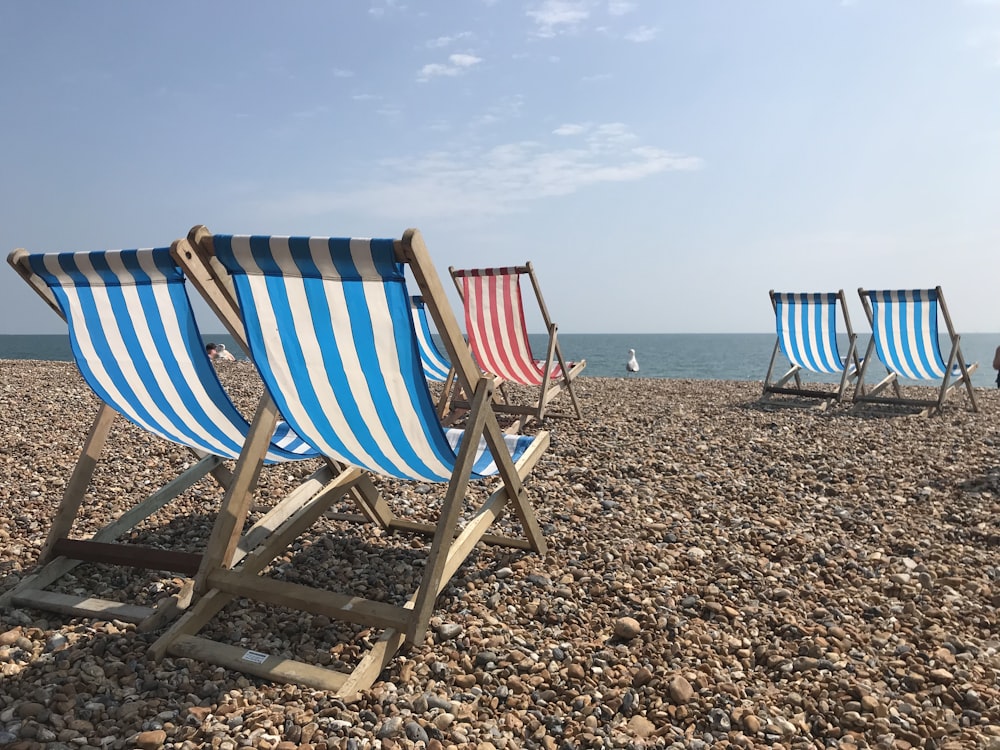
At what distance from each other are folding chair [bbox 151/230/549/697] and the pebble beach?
3.9 inches

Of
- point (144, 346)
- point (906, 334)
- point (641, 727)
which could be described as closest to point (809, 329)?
point (906, 334)

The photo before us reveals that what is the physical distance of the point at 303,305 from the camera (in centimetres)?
226

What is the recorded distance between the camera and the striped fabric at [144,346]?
2543 millimetres

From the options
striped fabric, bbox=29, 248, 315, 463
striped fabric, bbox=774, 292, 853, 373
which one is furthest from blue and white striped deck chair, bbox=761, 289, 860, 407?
striped fabric, bbox=29, 248, 315, 463

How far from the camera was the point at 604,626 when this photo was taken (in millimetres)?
2514

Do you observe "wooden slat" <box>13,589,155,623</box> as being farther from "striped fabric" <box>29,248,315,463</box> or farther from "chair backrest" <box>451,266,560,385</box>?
"chair backrest" <box>451,266,560,385</box>

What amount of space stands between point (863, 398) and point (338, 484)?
273 inches

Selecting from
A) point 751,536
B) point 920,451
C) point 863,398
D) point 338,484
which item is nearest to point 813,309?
point 863,398

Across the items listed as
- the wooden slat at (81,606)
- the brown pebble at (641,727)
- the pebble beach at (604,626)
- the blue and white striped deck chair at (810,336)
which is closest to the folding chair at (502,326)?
the pebble beach at (604,626)

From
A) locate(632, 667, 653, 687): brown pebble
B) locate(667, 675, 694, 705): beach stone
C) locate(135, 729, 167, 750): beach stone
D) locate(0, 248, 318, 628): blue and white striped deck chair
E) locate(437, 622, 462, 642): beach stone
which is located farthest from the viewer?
locate(0, 248, 318, 628): blue and white striped deck chair

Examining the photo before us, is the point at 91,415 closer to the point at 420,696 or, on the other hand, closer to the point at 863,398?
the point at 420,696

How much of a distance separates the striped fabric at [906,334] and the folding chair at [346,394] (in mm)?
7129

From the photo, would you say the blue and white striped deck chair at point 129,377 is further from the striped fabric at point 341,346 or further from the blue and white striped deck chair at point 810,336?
the blue and white striped deck chair at point 810,336

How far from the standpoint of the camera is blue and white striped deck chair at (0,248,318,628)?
8.29 ft
